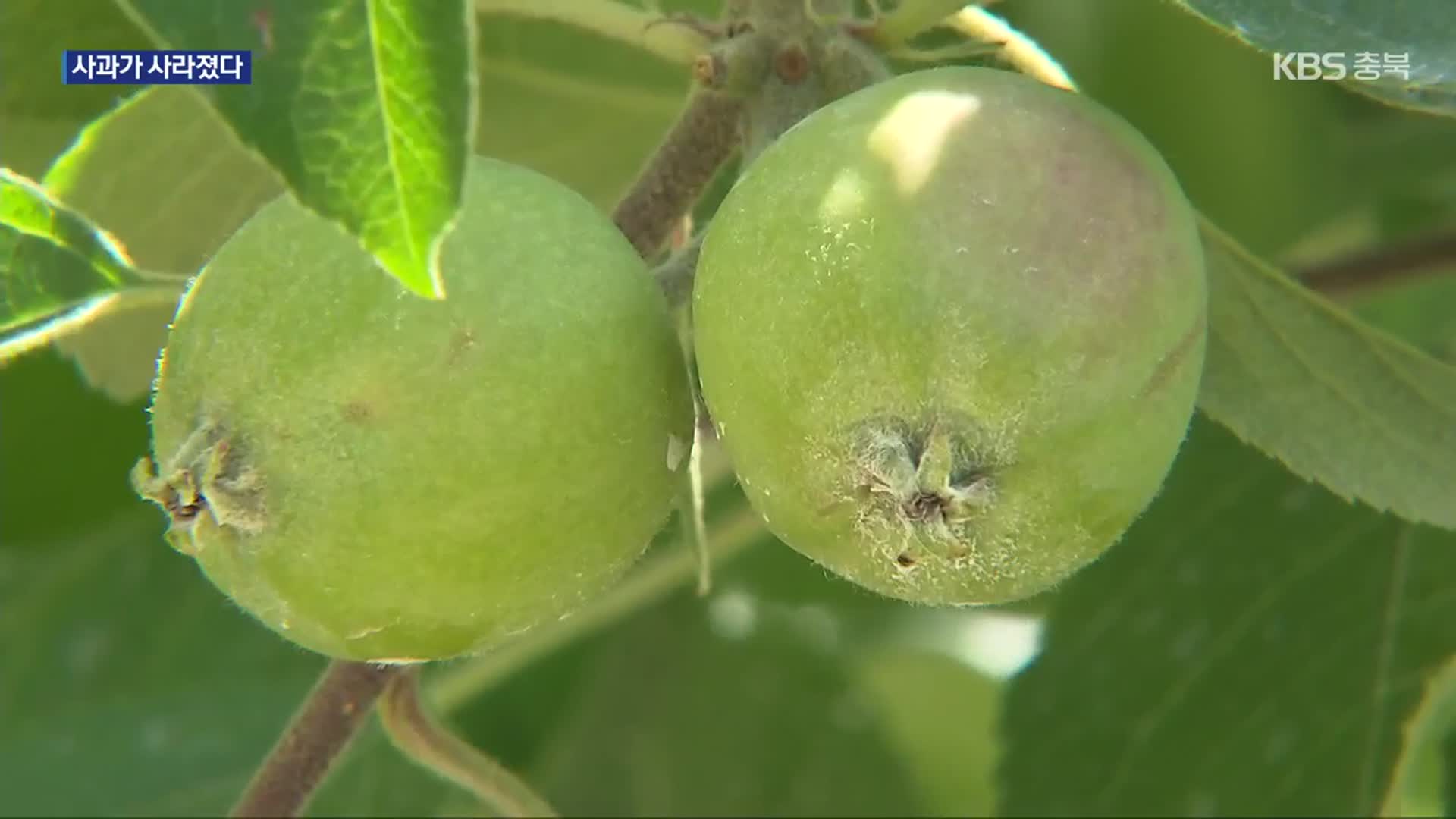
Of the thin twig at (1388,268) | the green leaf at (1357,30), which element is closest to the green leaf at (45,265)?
the green leaf at (1357,30)

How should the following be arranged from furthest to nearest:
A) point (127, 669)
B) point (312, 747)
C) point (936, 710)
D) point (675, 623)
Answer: point (936, 710) → point (675, 623) → point (127, 669) → point (312, 747)

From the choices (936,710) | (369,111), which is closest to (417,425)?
(369,111)

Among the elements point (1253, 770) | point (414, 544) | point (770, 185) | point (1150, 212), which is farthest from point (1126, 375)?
point (1253, 770)

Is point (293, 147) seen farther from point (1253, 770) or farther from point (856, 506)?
point (1253, 770)

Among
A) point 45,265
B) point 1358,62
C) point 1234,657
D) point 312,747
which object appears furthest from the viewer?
point 1234,657

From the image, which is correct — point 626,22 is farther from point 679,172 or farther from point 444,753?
point 444,753

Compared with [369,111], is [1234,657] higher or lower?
lower
